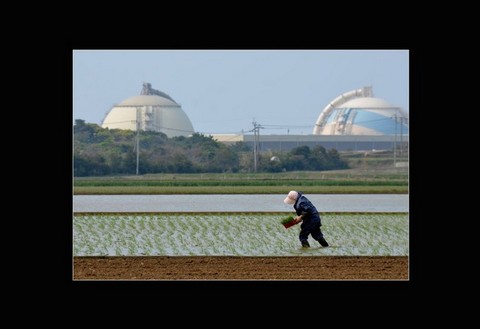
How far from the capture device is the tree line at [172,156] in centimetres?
7488

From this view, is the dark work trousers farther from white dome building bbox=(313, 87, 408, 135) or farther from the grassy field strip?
white dome building bbox=(313, 87, 408, 135)

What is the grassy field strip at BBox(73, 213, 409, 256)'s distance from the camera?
61.3ft

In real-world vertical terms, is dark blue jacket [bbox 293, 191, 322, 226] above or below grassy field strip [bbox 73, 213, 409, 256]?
above

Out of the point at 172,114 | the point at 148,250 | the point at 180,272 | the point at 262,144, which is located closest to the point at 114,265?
the point at 180,272

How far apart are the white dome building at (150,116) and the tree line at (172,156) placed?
23.6 m

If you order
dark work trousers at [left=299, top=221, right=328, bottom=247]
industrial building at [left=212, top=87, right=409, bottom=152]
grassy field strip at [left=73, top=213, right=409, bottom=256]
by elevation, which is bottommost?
grassy field strip at [left=73, top=213, right=409, bottom=256]

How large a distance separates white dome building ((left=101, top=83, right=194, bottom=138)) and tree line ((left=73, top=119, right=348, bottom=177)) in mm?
23589

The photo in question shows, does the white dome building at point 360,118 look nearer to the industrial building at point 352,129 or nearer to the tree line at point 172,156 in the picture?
the industrial building at point 352,129

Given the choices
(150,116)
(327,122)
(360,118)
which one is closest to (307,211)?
(150,116)

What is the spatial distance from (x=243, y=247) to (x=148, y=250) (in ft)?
5.28

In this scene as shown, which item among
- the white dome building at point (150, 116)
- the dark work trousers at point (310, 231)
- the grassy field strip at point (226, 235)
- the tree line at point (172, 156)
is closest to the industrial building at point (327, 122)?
the white dome building at point (150, 116)

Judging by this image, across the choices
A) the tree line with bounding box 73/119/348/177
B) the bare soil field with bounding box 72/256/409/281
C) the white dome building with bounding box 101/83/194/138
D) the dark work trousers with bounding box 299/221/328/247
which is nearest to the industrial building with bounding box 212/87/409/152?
the white dome building with bounding box 101/83/194/138

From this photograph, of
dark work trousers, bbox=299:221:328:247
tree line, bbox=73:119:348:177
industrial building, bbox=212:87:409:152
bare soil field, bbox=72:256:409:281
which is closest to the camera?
bare soil field, bbox=72:256:409:281

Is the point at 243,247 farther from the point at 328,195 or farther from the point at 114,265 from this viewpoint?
the point at 328,195
